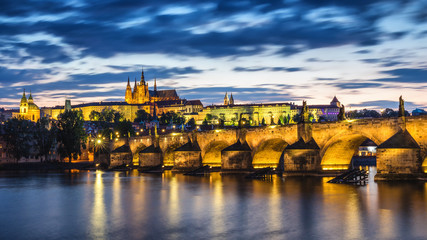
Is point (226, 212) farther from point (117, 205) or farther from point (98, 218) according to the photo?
point (117, 205)

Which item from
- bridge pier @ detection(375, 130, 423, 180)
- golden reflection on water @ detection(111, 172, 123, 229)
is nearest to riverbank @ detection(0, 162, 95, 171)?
golden reflection on water @ detection(111, 172, 123, 229)

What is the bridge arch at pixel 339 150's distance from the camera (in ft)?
149

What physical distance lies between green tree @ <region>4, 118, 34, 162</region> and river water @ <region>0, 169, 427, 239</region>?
52347 millimetres

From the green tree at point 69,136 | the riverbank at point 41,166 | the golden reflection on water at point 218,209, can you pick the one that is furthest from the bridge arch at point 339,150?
the green tree at point 69,136

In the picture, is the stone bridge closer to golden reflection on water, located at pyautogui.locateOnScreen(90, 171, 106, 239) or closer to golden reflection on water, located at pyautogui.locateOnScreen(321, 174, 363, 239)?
golden reflection on water, located at pyautogui.locateOnScreen(321, 174, 363, 239)

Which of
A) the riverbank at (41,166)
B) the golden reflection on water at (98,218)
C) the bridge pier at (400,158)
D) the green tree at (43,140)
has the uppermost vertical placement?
the green tree at (43,140)

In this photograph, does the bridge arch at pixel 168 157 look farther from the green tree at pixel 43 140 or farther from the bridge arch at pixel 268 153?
the green tree at pixel 43 140

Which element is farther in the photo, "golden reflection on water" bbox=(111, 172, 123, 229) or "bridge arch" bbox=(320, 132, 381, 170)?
"bridge arch" bbox=(320, 132, 381, 170)

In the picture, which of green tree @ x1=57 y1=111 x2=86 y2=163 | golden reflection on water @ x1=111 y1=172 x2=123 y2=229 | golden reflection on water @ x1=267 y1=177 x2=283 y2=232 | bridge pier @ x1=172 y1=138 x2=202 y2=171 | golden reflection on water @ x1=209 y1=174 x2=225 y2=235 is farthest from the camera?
green tree @ x1=57 y1=111 x2=86 y2=163

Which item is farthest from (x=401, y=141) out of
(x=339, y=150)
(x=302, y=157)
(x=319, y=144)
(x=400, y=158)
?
(x=302, y=157)

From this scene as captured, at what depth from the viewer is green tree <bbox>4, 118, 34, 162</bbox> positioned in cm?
9086

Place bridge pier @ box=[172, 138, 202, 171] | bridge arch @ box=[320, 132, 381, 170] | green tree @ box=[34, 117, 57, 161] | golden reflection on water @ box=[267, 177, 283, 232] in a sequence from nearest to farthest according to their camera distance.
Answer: golden reflection on water @ box=[267, 177, 283, 232]
bridge arch @ box=[320, 132, 381, 170]
bridge pier @ box=[172, 138, 202, 171]
green tree @ box=[34, 117, 57, 161]

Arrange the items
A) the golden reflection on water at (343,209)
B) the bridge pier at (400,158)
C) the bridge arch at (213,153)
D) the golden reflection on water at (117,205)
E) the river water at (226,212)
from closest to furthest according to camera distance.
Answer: the golden reflection on water at (343,209)
the river water at (226,212)
the golden reflection on water at (117,205)
the bridge pier at (400,158)
the bridge arch at (213,153)

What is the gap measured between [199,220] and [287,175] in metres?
24.6
